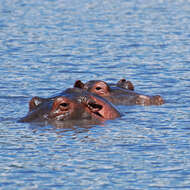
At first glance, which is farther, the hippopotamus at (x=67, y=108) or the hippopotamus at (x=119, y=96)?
the hippopotamus at (x=119, y=96)

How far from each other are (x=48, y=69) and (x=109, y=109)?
774 cm

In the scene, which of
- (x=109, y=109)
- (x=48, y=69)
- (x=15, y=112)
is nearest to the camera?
(x=109, y=109)

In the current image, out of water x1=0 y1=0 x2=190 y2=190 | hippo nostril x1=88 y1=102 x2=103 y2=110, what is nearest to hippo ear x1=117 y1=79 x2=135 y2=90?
water x1=0 y1=0 x2=190 y2=190

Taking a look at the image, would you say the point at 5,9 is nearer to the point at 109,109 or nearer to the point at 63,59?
the point at 63,59

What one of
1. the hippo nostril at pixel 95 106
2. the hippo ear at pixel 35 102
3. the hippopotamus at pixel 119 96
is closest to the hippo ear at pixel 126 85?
the hippopotamus at pixel 119 96

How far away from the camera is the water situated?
32.0 feet

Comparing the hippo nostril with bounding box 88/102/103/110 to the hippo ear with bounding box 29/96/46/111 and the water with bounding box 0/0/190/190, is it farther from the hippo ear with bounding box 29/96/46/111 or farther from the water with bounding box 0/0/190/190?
the hippo ear with bounding box 29/96/46/111

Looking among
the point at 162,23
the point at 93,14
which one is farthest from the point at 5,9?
the point at 162,23

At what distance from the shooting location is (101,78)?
778 inches

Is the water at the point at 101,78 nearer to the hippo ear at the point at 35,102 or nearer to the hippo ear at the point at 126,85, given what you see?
the hippo ear at the point at 35,102

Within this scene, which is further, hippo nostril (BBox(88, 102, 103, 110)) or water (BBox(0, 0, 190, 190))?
hippo nostril (BBox(88, 102, 103, 110))

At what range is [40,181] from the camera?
9344mm

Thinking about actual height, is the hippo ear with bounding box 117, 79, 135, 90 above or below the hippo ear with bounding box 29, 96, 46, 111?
below

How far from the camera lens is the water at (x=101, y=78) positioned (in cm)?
975
